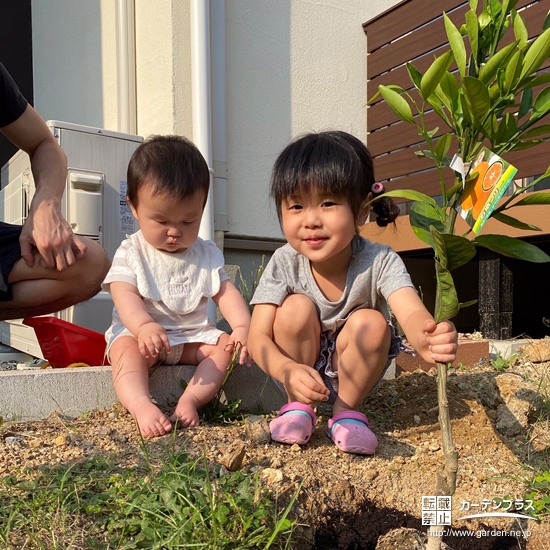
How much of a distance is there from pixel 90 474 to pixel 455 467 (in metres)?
0.87

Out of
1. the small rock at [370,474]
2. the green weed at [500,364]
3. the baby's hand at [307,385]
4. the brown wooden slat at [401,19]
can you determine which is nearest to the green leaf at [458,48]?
the baby's hand at [307,385]

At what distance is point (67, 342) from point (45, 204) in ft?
1.97

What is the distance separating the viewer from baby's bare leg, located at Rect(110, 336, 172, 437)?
6.01 feet

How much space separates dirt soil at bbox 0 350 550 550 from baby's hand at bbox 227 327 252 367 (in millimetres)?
243

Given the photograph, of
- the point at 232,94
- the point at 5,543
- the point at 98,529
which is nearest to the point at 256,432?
the point at 98,529

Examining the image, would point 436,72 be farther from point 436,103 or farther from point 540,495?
point 540,495

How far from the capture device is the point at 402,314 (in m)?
1.83

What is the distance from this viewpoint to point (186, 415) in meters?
1.95

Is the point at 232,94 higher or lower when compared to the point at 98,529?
higher

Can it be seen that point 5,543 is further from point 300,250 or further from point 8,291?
point 8,291

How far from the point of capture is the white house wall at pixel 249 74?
149 inches

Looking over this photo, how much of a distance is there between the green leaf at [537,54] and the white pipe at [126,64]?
10.8 feet

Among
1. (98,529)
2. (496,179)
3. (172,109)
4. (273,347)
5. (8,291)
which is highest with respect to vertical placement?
(172,109)

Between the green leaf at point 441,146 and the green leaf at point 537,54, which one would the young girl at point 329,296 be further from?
the green leaf at point 537,54
